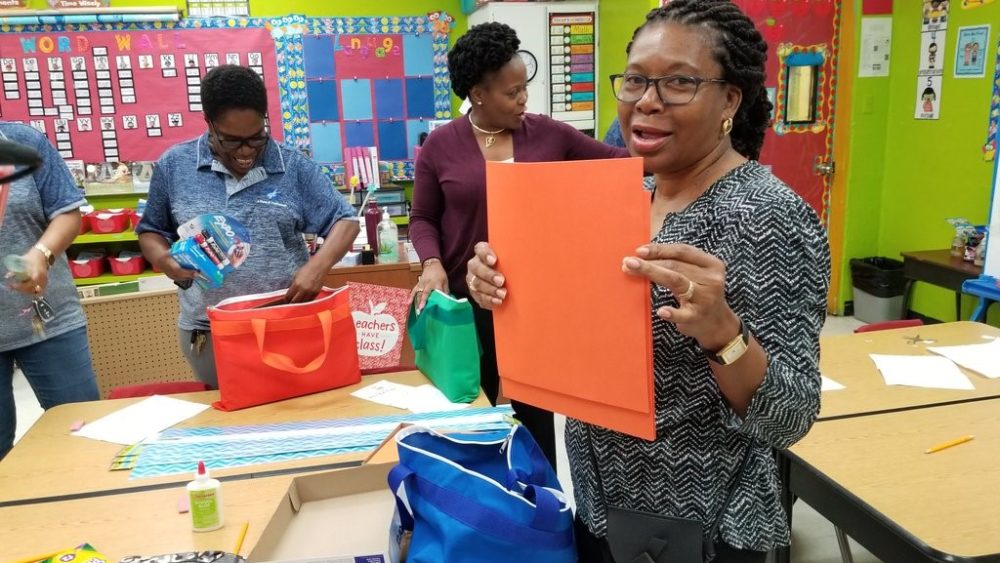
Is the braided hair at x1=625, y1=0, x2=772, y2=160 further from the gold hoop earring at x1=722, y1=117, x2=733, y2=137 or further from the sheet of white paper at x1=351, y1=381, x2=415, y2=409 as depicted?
the sheet of white paper at x1=351, y1=381, x2=415, y2=409

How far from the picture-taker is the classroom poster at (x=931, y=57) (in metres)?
4.65

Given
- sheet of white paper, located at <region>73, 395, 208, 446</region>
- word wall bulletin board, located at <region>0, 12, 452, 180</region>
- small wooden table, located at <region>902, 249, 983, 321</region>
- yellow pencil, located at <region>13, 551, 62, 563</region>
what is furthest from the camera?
word wall bulletin board, located at <region>0, 12, 452, 180</region>

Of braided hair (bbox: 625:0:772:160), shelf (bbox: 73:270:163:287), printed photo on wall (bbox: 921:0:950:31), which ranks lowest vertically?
shelf (bbox: 73:270:163:287)

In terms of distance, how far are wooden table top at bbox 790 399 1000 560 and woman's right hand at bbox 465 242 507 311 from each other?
0.96 metres

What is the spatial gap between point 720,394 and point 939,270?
13.5 feet

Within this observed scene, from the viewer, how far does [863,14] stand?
16.2 ft

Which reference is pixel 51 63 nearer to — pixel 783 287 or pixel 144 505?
pixel 144 505

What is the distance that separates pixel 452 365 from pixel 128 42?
4.53m

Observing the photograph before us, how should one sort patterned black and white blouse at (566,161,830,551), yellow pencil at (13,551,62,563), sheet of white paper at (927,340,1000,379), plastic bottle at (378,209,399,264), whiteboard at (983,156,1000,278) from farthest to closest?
plastic bottle at (378,209,399,264) < whiteboard at (983,156,1000,278) < sheet of white paper at (927,340,1000,379) < yellow pencil at (13,551,62,563) < patterned black and white blouse at (566,161,830,551)

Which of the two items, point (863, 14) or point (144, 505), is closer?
point (144, 505)

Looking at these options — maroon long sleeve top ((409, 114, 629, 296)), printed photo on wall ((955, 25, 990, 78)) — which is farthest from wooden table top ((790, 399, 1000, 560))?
printed photo on wall ((955, 25, 990, 78))

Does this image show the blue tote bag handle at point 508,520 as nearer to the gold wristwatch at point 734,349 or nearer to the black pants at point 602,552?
the black pants at point 602,552

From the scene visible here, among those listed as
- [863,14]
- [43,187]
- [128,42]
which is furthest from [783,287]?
[128,42]

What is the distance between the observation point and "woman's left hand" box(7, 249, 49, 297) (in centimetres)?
188
